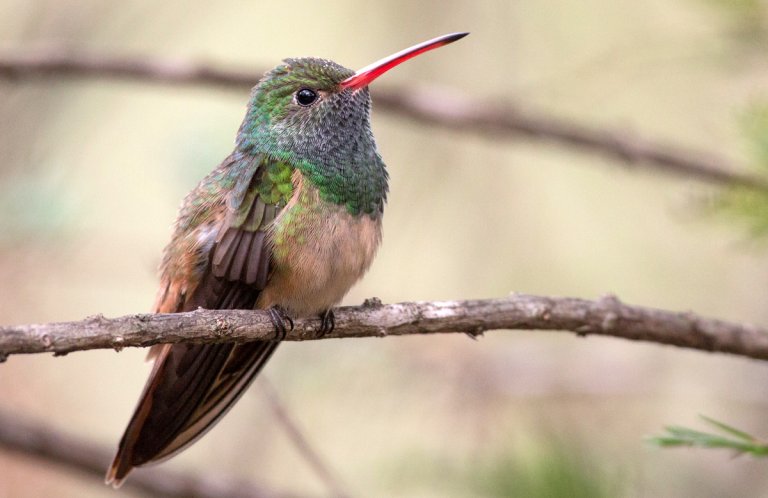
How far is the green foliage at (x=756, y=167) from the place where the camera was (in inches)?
116

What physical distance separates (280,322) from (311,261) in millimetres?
322

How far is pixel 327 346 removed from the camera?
4719 millimetres

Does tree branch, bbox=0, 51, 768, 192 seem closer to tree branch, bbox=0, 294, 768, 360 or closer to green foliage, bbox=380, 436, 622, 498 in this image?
tree branch, bbox=0, 294, 768, 360

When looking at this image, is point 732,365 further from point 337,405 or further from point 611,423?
point 337,405

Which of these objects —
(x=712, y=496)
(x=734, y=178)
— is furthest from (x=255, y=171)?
(x=712, y=496)

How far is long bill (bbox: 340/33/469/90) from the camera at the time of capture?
3029 millimetres

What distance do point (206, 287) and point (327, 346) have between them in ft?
6.32

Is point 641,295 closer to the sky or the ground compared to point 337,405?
closer to the sky

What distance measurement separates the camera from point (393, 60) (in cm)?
308

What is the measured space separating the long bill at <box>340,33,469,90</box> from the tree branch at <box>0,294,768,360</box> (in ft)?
2.99

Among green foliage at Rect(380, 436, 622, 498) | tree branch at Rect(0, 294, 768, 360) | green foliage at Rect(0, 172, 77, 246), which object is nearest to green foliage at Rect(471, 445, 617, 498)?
green foliage at Rect(380, 436, 622, 498)

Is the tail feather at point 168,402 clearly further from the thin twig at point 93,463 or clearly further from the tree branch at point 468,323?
the thin twig at point 93,463

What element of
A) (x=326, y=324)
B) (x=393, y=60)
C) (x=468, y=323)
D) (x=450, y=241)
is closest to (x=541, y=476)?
(x=468, y=323)

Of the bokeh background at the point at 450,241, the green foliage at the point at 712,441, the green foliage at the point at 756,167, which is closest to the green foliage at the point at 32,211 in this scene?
the bokeh background at the point at 450,241
